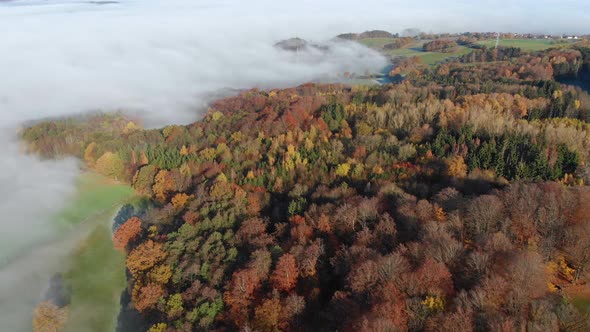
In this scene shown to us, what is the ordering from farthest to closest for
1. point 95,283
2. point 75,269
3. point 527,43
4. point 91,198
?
1. point 527,43
2. point 91,198
3. point 75,269
4. point 95,283

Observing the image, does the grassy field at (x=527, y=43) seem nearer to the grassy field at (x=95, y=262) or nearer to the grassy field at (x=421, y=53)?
the grassy field at (x=421, y=53)

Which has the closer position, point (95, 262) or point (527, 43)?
point (95, 262)

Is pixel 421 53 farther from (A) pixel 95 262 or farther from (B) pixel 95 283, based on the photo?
(B) pixel 95 283

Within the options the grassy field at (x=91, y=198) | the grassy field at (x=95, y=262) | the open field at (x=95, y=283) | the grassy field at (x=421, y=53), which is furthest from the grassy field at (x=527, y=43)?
the open field at (x=95, y=283)

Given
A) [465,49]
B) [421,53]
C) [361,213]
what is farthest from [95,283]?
[465,49]

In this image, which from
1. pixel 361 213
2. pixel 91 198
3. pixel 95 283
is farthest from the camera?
pixel 91 198
